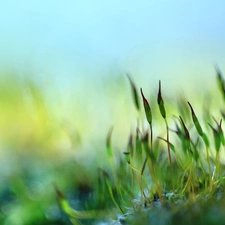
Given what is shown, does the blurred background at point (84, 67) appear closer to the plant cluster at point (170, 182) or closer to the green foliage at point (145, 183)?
the green foliage at point (145, 183)

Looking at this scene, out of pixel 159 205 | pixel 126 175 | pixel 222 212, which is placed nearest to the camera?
pixel 222 212

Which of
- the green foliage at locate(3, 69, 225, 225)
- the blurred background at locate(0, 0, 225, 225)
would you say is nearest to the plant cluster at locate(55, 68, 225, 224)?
the green foliage at locate(3, 69, 225, 225)

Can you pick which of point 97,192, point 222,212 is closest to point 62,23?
point 97,192

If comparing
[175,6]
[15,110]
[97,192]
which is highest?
[175,6]

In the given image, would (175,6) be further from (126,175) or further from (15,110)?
(126,175)

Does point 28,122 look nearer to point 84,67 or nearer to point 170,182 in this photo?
point 84,67

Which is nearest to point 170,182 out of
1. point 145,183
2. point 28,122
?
point 145,183

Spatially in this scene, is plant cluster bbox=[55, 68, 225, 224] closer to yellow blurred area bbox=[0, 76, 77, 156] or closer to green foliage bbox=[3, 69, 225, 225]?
green foliage bbox=[3, 69, 225, 225]

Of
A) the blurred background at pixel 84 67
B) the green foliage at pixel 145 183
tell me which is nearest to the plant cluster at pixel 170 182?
the green foliage at pixel 145 183
